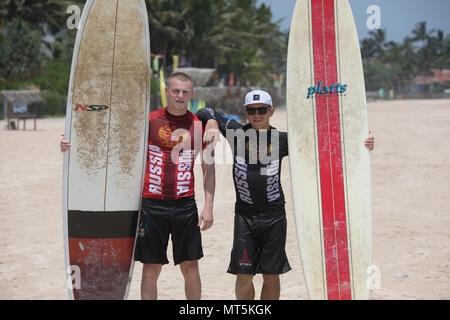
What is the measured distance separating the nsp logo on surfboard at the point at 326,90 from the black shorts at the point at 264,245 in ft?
3.56

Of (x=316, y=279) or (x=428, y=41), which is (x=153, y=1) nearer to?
(x=316, y=279)

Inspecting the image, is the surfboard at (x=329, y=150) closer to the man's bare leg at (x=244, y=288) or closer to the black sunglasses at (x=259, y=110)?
the black sunglasses at (x=259, y=110)

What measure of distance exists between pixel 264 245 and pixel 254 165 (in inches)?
19.0

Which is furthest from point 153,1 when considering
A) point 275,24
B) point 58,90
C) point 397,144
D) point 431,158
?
point 431,158

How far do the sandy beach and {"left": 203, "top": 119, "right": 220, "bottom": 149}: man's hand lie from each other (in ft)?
4.44

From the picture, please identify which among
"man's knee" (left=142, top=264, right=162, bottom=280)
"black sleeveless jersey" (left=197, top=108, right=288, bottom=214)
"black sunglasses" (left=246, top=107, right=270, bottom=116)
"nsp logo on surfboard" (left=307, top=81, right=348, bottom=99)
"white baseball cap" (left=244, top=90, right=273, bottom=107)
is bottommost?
"man's knee" (left=142, top=264, right=162, bottom=280)

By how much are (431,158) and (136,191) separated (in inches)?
365

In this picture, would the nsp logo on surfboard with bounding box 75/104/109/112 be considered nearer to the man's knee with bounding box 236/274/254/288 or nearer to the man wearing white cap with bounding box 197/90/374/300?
the man wearing white cap with bounding box 197/90/374/300

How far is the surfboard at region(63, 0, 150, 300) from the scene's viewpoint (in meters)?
3.56

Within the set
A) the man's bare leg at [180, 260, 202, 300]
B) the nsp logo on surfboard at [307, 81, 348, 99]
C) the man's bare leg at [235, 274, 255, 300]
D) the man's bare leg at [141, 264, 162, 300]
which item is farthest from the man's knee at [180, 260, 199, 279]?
the nsp logo on surfboard at [307, 81, 348, 99]

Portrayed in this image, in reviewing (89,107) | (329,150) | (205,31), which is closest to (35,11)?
(205,31)

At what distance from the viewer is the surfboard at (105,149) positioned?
3562 millimetres

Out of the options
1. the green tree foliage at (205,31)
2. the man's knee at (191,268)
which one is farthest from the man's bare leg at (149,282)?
the green tree foliage at (205,31)

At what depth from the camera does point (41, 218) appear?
6.42 meters
